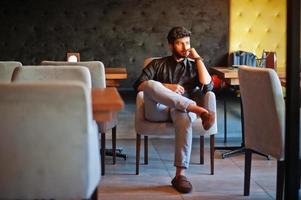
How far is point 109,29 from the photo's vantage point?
5.48 metres

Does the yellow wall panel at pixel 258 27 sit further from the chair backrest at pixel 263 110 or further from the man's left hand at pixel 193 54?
the chair backrest at pixel 263 110

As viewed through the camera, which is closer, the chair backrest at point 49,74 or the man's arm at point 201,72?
the chair backrest at point 49,74

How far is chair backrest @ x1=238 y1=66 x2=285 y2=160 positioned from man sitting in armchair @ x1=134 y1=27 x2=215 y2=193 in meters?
0.40

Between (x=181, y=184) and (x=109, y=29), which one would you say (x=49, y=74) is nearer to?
(x=181, y=184)

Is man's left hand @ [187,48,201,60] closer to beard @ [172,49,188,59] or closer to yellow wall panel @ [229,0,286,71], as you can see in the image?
beard @ [172,49,188,59]

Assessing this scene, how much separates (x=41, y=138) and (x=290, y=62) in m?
1.16

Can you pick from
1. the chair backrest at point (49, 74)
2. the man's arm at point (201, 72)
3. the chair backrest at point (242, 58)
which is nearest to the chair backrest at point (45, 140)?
the chair backrest at point (49, 74)

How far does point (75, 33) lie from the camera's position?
5.46m

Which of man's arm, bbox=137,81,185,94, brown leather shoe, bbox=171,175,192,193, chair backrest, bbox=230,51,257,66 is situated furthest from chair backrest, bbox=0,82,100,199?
chair backrest, bbox=230,51,257,66

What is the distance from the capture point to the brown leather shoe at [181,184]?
3438 millimetres

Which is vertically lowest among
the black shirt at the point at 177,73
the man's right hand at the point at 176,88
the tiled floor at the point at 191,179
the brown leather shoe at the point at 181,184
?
the tiled floor at the point at 191,179

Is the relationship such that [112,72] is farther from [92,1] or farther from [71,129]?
[71,129]

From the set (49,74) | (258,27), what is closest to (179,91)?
(49,74)

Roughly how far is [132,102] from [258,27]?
5.42 ft
